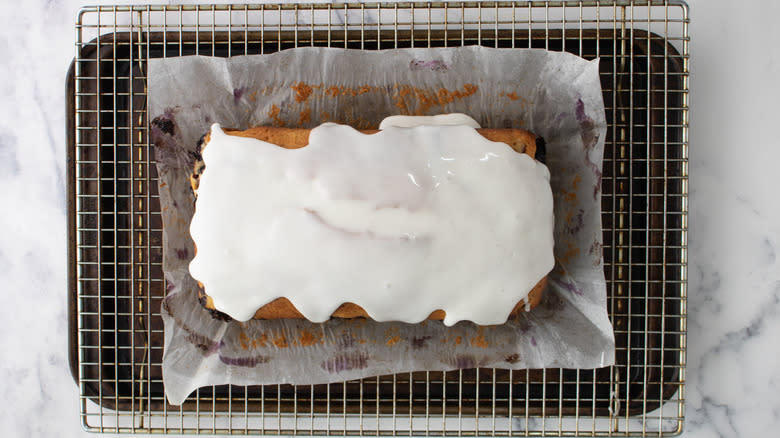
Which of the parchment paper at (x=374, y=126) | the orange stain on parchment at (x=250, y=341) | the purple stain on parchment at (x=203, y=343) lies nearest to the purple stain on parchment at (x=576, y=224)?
the parchment paper at (x=374, y=126)

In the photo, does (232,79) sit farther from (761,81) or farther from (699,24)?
(761,81)

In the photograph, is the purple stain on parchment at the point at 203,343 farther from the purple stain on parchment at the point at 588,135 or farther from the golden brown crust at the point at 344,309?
the purple stain on parchment at the point at 588,135

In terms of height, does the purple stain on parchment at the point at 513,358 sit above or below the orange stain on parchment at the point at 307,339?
below

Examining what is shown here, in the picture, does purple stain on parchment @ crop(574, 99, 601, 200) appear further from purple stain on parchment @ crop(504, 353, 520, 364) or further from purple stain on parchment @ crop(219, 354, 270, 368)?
purple stain on parchment @ crop(219, 354, 270, 368)

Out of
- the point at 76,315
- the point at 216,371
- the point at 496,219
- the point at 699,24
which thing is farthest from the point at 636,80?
the point at 76,315

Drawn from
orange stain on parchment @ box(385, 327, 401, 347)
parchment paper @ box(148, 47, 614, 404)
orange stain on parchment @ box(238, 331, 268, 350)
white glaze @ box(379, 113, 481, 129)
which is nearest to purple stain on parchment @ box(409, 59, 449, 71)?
parchment paper @ box(148, 47, 614, 404)

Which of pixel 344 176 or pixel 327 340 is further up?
pixel 344 176

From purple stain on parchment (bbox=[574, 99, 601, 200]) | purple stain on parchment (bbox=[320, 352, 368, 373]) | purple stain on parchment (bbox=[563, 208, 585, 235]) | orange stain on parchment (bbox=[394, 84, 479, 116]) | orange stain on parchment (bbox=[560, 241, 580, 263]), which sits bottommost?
purple stain on parchment (bbox=[320, 352, 368, 373])
